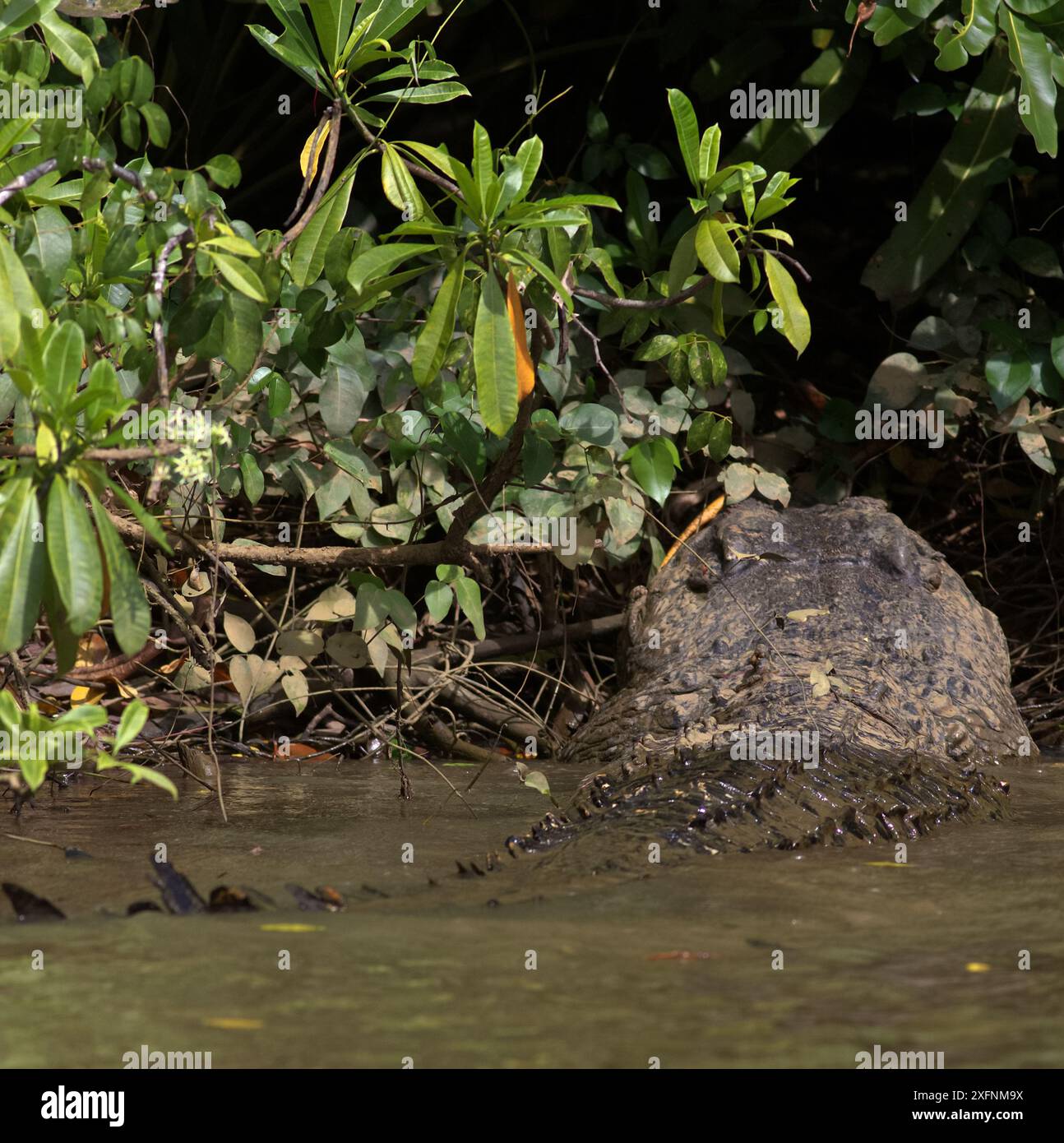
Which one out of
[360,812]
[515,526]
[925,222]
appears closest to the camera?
[360,812]

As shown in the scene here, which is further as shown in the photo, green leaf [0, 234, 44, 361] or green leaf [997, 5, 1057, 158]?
green leaf [997, 5, 1057, 158]

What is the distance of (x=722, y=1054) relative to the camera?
1305 mm

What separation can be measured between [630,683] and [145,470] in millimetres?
1551

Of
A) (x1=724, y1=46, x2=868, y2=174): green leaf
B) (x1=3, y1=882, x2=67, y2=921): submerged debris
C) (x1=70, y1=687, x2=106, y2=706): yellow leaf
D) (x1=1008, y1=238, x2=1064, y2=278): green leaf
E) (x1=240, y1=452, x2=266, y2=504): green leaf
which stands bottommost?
(x1=3, y1=882, x2=67, y2=921): submerged debris

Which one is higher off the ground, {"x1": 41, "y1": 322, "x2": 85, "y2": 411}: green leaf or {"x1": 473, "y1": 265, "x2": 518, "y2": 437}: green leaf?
{"x1": 473, "y1": 265, "x2": 518, "y2": 437}: green leaf

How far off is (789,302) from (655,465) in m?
1.21

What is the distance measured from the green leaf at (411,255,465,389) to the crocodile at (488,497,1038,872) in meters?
0.87

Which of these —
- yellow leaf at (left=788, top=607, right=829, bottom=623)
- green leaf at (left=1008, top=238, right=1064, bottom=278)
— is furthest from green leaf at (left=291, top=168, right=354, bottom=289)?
green leaf at (left=1008, top=238, right=1064, bottom=278)

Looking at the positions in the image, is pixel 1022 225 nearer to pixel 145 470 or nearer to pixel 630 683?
pixel 630 683

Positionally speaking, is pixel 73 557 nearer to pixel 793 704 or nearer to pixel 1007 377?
pixel 793 704

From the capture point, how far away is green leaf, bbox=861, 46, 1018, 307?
441 cm

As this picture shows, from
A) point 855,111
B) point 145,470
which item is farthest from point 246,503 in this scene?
point 855,111

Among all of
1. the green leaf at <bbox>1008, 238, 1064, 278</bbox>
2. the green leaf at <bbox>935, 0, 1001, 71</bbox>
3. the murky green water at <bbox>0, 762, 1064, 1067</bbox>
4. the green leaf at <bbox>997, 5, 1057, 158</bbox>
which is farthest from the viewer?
the green leaf at <bbox>1008, 238, 1064, 278</bbox>

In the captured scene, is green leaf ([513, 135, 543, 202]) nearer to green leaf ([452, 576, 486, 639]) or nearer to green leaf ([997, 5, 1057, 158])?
green leaf ([452, 576, 486, 639])
